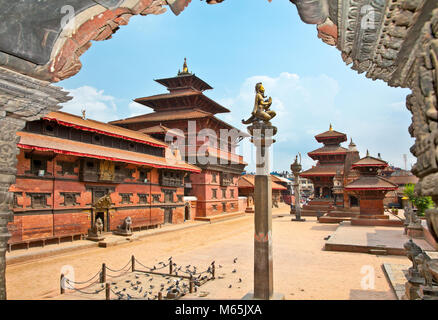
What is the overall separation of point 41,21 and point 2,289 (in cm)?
378

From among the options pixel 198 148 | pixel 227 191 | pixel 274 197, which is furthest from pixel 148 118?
pixel 274 197

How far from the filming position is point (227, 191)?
37.8m

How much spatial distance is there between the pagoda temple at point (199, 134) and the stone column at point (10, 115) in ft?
88.3

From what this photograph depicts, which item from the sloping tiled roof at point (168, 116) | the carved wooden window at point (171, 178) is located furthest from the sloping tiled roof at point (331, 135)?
the carved wooden window at point (171, 178)

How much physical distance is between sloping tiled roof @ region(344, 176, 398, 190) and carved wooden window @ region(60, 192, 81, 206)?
19197 mm

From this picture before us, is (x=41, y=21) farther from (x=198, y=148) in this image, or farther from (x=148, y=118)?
(x=148, y=118)

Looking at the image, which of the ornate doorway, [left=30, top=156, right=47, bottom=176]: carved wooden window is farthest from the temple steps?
[left=30, top=156, right=47, bottom=176]: carved wooden window

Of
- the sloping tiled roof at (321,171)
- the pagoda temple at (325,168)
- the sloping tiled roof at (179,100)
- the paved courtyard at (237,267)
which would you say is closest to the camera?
the paved courtyard at (237,267)

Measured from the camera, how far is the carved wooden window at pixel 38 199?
15258 millimetres

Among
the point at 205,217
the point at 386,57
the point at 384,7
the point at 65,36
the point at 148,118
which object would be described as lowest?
the point at 205,217

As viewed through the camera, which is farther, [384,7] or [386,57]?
[386,57]

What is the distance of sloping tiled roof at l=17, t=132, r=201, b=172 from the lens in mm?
15057

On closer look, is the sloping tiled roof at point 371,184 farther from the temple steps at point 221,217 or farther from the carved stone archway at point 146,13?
the carved stone archway at point 146,13

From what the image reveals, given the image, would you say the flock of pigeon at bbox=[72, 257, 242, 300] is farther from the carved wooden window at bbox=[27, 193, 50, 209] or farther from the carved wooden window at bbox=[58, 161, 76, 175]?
the carved wooden window at bbox=[58, 161, 76, 175]
